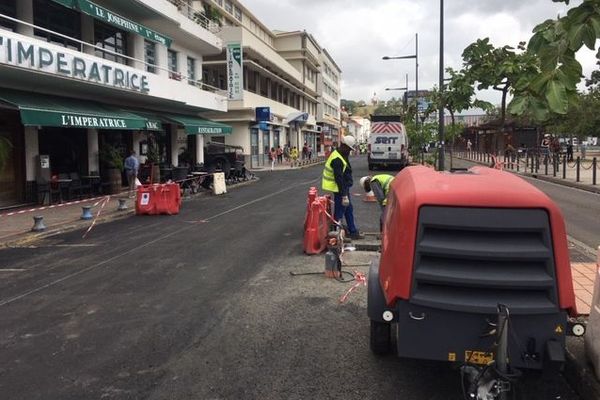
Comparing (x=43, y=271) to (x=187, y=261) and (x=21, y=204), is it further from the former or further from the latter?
(x=21, y=204)

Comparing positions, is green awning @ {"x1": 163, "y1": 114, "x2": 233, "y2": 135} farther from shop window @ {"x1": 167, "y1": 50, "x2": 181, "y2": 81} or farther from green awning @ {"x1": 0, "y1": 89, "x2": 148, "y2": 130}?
green awning @ {"x1": 0, "y1": 89, "x2": 148, "y2": 130}

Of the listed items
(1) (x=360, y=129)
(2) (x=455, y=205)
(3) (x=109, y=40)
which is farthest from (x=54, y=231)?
(1) (x=360, y=129)

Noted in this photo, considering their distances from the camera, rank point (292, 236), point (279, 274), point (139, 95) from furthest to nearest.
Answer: point (139, 95)
point (292, 236)
point (279, 274)

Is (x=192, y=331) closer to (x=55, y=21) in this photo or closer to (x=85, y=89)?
(x=85, y=89)

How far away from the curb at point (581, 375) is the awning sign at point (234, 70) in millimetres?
31980

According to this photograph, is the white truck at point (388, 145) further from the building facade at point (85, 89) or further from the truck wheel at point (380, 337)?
the truck wheel at point (380, 337)

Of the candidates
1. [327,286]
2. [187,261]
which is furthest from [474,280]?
[187,261]

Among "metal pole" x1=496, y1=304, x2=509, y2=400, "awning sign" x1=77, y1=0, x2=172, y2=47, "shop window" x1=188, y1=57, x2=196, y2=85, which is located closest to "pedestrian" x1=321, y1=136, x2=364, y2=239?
"metal pole" x1=496, y1=304, x2=509, y2=400

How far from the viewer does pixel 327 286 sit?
23.0ft

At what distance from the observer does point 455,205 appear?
3492 millimetres

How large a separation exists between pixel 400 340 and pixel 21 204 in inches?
661

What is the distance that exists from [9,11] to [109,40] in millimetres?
5828

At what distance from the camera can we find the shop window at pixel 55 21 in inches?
709

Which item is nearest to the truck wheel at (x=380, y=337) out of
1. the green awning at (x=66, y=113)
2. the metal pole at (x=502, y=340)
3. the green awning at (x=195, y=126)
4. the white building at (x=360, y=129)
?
the metal pole at (x=502, y=340)
